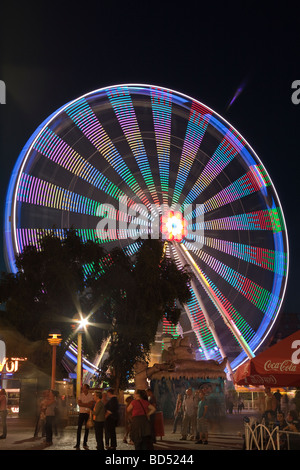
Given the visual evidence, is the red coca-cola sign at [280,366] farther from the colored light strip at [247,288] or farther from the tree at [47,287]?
the colored light strip at [247,288]

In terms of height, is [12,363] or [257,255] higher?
[257,255]

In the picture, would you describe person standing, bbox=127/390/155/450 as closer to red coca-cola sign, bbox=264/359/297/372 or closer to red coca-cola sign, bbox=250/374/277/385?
red coca-cola sign, bbox=264/359/297/372

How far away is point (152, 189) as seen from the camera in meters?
25.0

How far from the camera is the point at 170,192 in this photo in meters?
25.3

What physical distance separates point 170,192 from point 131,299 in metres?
4.40

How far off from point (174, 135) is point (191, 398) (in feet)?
40.3

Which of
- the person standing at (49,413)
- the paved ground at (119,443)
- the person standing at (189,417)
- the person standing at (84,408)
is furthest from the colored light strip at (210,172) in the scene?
the person standing at (84,408)

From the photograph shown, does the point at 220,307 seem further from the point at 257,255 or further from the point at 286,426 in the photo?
the point at 286,426

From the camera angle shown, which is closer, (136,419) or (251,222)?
(136,419)

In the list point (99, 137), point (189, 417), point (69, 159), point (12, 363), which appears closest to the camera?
point (189, 417)

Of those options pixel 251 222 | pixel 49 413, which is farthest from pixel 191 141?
pixel 49 413

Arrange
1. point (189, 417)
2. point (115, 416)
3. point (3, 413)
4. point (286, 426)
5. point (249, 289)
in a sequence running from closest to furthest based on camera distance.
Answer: point (286, 426)
point (115, 416)
point (3, 413)
point (189, 417)
point (249, 289)

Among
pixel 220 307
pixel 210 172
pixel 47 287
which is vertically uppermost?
pixel 210 172

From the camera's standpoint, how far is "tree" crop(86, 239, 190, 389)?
2391cm
